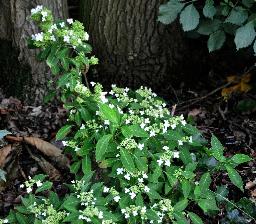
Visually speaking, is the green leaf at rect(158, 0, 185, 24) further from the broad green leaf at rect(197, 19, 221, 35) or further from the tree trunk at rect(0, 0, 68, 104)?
the tree trunk at rect(0, 0, 68, 104)

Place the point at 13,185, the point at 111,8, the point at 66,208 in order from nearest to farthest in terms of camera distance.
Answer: the point at 66,208 < the point at 13,185 < the point at 111,8

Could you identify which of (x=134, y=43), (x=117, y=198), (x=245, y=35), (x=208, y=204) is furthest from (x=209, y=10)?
(x=117, y=198)

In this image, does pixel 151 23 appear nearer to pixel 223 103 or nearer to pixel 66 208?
pixel 223 103

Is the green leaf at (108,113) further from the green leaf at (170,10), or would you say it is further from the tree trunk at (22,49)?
the tree trunk at (22,49)

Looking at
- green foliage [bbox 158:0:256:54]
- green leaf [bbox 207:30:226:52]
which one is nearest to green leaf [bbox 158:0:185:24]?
green foliage [bbox 158:0:256:54]

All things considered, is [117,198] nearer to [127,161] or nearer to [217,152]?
[127,161]

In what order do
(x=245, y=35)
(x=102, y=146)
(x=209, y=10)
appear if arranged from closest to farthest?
(x=102, y=146) < (x=245, y=35) < (x=209, y=10)

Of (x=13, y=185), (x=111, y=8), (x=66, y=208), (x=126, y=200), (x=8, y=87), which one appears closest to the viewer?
(x=66, y=208)

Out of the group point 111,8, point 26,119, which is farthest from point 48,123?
point 111,8
